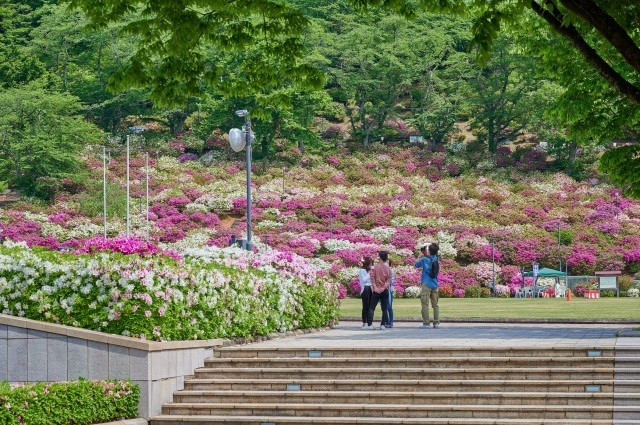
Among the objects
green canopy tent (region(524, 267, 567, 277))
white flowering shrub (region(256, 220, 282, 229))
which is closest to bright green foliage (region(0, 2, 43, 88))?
white flowering shrub (region(256, 220, 282, 229))

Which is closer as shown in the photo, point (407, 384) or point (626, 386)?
point (626, 386)

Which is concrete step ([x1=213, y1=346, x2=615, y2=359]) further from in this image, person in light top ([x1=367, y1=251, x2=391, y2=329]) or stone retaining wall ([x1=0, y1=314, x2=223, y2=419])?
person in light top ([x1=367, y1=251, x2=391, y2=329])

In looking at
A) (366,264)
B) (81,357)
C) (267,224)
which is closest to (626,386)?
(81,357)

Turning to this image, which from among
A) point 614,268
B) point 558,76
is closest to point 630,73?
point 558,76

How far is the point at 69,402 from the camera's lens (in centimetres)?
1500

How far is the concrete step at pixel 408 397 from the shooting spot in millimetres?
15742

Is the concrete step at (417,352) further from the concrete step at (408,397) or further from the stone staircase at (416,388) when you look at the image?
the concrete step at (408,397)

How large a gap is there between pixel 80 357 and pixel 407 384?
4515 millimetres

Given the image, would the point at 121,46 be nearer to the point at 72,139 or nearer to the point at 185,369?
the point at 72,139

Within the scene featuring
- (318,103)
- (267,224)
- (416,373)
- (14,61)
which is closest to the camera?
(416,373)

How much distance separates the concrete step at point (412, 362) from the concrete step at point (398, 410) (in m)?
1.39

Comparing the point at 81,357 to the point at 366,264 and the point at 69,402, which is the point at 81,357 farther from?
the point at 366,264

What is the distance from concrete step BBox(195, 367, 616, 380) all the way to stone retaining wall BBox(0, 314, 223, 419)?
127 centimetres

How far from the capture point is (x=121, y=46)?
76.9m
